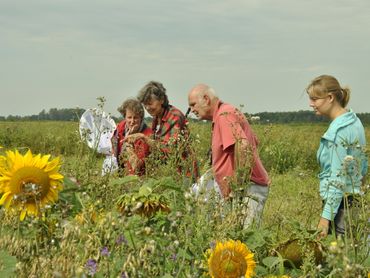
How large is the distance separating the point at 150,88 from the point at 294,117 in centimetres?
5759

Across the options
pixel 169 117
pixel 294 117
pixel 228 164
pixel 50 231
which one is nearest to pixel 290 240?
pixel 50 231

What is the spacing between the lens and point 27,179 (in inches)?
81.7

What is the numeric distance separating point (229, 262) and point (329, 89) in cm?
247

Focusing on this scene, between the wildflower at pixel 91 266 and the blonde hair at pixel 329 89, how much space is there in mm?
2792

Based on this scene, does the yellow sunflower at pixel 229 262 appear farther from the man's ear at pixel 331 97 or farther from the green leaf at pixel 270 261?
the man's ear at pixel 331 97

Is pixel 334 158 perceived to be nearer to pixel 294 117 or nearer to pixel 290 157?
pixel 290 157

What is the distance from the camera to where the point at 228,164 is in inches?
186

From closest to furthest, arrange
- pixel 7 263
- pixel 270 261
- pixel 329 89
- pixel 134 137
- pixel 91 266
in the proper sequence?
pixel 91 266 < pixel 7 263 < pixel 270 261 < pixel 329 89 < pixel 134 137

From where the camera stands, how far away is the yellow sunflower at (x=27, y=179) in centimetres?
207

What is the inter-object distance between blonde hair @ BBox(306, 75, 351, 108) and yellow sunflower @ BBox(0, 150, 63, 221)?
2514mm

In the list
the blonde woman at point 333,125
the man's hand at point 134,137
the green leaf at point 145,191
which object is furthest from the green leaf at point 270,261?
the man's hand at point 134,137

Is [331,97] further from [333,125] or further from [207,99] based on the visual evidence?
[207,99]

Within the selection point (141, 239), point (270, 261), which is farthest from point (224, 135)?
point (141, 239)

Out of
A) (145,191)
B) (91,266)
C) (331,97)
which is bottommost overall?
(91,266)
